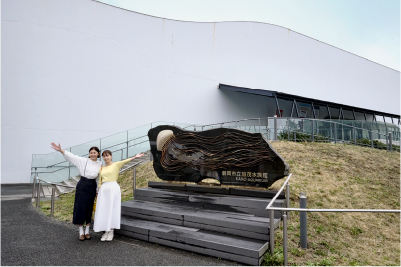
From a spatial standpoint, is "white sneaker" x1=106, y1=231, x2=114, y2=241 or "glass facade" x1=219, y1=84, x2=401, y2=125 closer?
"white sneaker" x1=106, y1=231, x2=114, y2=241

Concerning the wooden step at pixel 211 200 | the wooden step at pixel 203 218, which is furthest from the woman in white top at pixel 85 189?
the wooden step at pixel 211 200

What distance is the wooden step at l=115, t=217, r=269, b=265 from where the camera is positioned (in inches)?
156

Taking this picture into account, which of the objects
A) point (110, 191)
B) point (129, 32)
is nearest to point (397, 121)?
point (129, 32)

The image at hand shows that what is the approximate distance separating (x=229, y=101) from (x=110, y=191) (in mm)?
15290

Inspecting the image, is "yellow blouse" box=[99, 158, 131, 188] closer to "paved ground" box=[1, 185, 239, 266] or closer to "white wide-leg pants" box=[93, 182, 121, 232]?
"white wide-leg pants" box=[93, 182, 121, 232]

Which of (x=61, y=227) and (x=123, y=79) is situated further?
(x=123, y=79)

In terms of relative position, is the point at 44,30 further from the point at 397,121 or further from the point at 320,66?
the point at 397,121

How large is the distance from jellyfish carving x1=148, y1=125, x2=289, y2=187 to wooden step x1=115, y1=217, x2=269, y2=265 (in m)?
1.68

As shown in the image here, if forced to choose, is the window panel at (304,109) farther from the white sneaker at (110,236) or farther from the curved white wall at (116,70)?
the white sneaker at (110,236)

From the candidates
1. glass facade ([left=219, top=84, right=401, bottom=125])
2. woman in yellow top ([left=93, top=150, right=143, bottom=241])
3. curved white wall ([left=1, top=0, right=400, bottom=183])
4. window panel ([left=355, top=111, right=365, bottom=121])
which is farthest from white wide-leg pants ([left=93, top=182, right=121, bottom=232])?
window panel ([left=355, top=111, right=365, bottom=121])

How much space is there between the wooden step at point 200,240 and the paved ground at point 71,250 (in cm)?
11

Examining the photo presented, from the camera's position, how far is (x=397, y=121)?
29.2m

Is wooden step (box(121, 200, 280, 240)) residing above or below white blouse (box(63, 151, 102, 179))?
below

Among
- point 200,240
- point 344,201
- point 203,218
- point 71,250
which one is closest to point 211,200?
point 203,218
